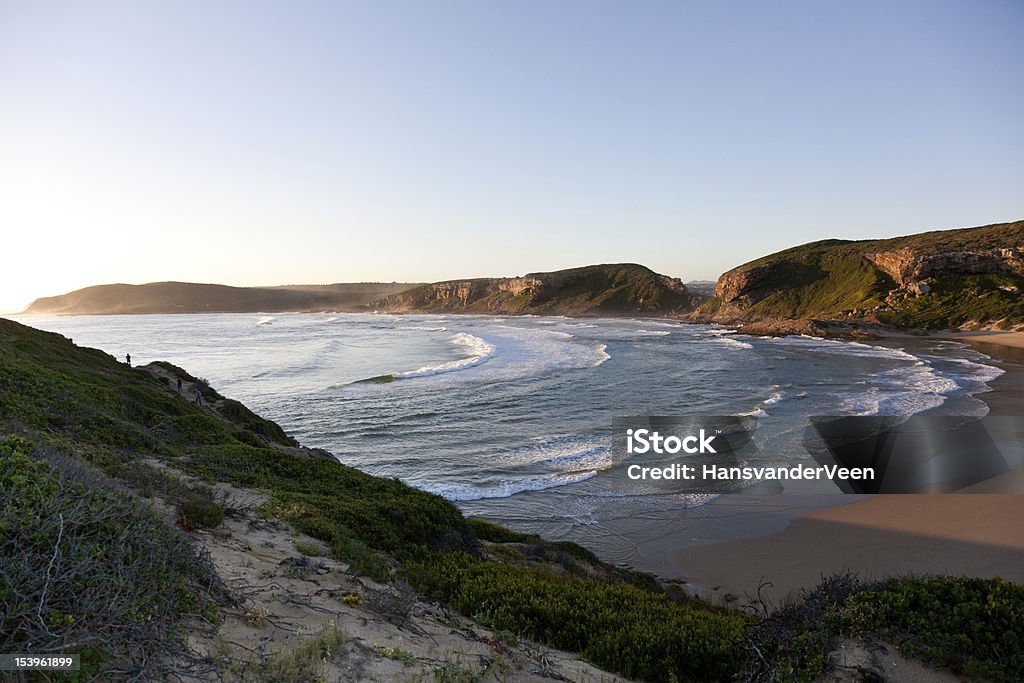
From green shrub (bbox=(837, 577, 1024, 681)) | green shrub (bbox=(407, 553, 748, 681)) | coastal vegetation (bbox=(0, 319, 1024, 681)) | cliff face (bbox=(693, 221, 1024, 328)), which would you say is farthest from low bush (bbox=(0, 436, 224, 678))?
cliff face (bbox=(693, 221, 1024, 328))

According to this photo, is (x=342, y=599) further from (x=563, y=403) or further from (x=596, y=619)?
(x=563, y=403)

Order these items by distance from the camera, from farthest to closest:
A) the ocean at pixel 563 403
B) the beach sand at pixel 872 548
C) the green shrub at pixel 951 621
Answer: the ocean at pixel 563 403, the beach sand at pixel 872 548, the green shrub at pixel 951 621

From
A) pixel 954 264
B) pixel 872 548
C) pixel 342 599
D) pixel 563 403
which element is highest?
pixel 954 264

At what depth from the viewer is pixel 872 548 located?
11.7 m

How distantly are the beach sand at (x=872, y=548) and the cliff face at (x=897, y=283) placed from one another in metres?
71.1

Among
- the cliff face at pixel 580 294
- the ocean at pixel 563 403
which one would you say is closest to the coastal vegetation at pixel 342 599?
the ocean at pixel 563 403

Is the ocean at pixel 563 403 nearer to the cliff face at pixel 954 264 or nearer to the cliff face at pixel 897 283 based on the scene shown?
the cliff face at pixel 897 283

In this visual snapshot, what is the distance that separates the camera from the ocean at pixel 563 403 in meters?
14.6

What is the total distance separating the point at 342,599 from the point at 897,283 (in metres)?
110

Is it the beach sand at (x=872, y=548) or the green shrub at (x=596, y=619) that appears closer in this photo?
the green shrub at (x=596, y=619)

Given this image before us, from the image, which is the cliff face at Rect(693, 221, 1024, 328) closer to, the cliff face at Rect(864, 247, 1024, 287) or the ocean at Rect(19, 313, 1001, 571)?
the cliff face at Rect(864, 247, 1024, 287)

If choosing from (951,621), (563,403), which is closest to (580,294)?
(563,403)

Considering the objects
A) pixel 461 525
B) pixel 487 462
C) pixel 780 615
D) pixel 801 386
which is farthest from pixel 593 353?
pixel 780 615

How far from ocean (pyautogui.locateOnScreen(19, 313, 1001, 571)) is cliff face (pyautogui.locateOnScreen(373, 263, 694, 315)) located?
96247 millimetres
